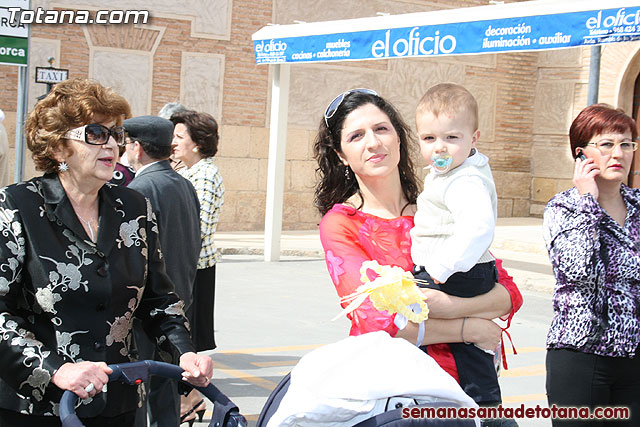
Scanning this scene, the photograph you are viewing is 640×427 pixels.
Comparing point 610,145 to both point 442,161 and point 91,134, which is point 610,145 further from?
point 91,134

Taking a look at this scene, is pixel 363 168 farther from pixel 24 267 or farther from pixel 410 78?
pixel 410 78

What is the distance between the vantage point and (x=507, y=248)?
679 inches

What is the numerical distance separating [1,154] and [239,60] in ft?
32.8

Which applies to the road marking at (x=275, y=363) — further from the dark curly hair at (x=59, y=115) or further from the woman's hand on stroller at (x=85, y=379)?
the woman's hand on stroller at (x=85, y=379)

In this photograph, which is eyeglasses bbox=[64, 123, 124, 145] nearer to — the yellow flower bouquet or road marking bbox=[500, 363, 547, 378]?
the yellow flower bouquet

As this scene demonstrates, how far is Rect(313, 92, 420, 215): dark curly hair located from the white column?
11262mm

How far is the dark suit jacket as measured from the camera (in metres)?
5.49

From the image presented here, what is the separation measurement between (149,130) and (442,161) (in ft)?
9.41

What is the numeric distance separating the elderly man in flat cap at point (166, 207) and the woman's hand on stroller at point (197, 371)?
234 cm

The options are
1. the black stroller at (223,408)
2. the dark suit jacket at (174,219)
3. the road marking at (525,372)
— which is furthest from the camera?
the road marking at (525,372)

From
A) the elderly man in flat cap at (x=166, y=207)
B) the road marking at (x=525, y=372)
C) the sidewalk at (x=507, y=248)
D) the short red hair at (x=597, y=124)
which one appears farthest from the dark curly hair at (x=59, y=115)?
the sidewalk at (x=507, y=248)

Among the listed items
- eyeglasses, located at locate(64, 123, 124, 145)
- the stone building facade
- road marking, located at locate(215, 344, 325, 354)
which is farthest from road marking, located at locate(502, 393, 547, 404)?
the stone building facade

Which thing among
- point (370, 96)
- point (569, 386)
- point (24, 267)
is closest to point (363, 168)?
point (370, 96)

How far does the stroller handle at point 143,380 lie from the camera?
2676 mm
